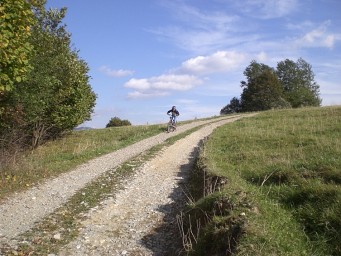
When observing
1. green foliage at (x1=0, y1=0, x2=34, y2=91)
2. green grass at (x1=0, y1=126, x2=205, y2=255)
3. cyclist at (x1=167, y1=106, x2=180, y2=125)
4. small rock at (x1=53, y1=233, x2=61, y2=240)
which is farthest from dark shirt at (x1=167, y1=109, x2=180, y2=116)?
small rock at (x1=53, y1=233, x2=61, y2=240)

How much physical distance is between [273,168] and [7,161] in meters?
9.43

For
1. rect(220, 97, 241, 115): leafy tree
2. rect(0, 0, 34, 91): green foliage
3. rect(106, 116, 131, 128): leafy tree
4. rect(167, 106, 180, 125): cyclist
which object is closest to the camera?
rect(0, 0, 34, 91): green foliage

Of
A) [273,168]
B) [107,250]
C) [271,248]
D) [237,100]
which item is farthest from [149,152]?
[237,100]

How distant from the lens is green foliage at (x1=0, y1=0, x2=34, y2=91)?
33.0ft

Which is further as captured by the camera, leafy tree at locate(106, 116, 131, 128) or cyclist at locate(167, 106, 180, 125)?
leafy tree at locate(106, 116, 131, 128)

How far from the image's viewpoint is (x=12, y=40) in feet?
34.7

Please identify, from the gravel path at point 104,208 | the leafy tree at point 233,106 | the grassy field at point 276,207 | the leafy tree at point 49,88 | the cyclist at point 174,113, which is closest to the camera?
the grassy field at point 276,207

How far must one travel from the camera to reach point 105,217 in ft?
32.2

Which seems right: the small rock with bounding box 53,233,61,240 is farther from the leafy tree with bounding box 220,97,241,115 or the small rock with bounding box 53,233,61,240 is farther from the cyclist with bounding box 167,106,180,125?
the leafy tree with bounding box 220,97,241,115

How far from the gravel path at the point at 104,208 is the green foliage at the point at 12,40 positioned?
11.5 ft

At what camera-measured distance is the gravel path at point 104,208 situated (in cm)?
841

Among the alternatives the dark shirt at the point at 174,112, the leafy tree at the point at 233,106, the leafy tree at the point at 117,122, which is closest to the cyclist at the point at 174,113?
the dark shirt at the point at 174,112

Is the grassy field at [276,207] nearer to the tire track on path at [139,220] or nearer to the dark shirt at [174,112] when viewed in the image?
the tire track on path at [139,220]

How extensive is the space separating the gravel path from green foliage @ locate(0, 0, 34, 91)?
3.49 metres
